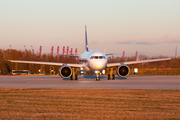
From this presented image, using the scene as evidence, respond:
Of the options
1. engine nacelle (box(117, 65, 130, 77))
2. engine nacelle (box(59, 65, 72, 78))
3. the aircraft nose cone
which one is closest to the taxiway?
engine nacelle (box(59, 65, 72, 78))

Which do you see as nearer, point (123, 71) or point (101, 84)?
point (101, 84)

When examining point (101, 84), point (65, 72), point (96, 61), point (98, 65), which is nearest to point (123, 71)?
point (98, 65)

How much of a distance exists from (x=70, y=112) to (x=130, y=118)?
231 cm

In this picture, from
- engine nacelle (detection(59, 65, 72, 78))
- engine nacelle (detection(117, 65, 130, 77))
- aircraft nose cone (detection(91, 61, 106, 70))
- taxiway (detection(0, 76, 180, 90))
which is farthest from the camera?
engine nacelle (detection(117, 65, 130, 77))

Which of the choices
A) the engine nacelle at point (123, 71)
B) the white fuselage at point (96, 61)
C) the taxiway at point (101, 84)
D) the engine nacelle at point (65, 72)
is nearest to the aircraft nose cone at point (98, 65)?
the white fuselage at point (96, 61)

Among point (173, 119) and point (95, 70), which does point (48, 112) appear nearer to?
point (173, 119)

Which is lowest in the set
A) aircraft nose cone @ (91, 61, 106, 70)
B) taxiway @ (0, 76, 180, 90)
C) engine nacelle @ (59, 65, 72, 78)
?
taxiway @ (0, 76, 180, 90)

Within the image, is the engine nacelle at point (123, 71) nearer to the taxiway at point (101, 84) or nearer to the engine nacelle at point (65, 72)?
the taxiway at point (101, 84)

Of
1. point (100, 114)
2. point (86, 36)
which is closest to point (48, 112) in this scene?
point (100, 114)

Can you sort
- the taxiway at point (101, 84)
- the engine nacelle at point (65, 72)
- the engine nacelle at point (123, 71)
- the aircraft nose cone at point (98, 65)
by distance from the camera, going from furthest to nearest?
1. the engine nacelle at point (123, 71)
2. the engine nacelle at point (65, 72)
3. the aircraft nose cone at point (98, 65)
4. the taxiway at point (101, 84)

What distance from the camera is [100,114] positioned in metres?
9.47

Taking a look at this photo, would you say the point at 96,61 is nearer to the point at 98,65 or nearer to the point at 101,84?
the point at 98,65

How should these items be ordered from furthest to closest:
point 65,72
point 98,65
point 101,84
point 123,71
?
point 123,71 < point 65,72 < point 98,65 < point 101,84

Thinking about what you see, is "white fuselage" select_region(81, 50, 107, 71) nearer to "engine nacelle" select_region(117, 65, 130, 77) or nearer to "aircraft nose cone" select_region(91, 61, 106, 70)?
"aircraft nose cone" select_region(91, 61, 106, 70)
